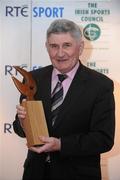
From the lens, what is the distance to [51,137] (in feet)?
5.94

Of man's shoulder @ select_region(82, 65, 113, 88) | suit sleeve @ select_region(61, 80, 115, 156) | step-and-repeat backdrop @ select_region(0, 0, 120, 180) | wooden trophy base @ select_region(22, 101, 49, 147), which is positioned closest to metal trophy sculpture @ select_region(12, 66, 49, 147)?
wooden trophy base @ select_region(22, 101, 49, 147)

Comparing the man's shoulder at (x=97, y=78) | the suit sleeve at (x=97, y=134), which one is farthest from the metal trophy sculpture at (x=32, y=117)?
the man's shoulder at (x=97, y=78)

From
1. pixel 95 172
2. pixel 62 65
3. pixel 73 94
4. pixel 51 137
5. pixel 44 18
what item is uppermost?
pixel 44 18

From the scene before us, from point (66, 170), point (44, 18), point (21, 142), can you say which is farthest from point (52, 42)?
point (21, 142)

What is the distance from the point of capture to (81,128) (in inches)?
74.3

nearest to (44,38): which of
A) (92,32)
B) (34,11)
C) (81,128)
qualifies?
(34,11)

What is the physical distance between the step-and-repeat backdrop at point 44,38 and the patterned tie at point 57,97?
0.72m

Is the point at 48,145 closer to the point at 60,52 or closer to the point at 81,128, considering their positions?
the point at 81,128

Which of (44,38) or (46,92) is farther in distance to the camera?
(44,38)

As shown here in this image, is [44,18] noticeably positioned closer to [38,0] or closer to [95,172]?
[38,0]

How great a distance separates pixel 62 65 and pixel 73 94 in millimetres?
157

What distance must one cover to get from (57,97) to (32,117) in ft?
0.63

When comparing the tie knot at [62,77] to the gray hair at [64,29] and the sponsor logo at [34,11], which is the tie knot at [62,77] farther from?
the sponsor logo at [34,11]

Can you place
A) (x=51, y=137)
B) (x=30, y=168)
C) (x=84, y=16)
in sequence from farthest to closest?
(x=84, y=16) < (x=30, y=168) < (x=51, y=137)
